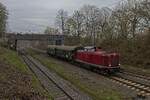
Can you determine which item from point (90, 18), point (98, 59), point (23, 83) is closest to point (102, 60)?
point (98, 59)

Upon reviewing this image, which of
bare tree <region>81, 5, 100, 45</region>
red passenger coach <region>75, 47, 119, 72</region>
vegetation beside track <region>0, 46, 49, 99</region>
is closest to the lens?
vegetation beside track <region>0, 46, 49, 99</region>

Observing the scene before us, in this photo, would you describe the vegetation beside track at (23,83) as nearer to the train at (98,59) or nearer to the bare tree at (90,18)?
the train at (98,59)

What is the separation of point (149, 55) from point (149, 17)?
1246 cm

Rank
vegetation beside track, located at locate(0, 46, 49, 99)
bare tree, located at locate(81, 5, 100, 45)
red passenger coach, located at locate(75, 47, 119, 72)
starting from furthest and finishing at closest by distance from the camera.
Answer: bare tree, located at locate(81, 5, 100, 45), red passenger coach, located at locate(75, 47, 119, 72), vegetation beside track, located at locate(0, 46, 49, 99)

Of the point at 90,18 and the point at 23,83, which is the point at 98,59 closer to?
the point at 23,83

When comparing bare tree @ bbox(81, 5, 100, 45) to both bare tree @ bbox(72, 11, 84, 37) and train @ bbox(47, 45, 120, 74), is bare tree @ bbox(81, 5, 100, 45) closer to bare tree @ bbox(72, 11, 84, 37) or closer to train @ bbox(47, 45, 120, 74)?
bare tree @ bbox(72, 11, 84, 37)

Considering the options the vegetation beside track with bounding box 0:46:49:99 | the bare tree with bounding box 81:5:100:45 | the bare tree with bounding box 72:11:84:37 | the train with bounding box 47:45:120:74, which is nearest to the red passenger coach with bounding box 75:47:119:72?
the train with bounding box 47:45:120:74

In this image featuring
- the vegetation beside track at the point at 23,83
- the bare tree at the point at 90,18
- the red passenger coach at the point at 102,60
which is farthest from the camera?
the bare tree at the point at 90,18

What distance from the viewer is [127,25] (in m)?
62.4

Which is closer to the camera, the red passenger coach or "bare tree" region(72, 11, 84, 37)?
the red passenger coach

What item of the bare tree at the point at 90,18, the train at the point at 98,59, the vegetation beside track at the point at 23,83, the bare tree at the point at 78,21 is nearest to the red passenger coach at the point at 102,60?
the train at the point at 98,59

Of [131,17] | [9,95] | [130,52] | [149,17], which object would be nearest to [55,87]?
[9,95]

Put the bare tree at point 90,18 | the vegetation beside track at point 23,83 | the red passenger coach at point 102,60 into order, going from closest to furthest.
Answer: the vegetation beside track at point 23,83
the red passenger coach at point 102,60
the bare tree at point 90,18

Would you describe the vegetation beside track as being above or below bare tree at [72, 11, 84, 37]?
below
